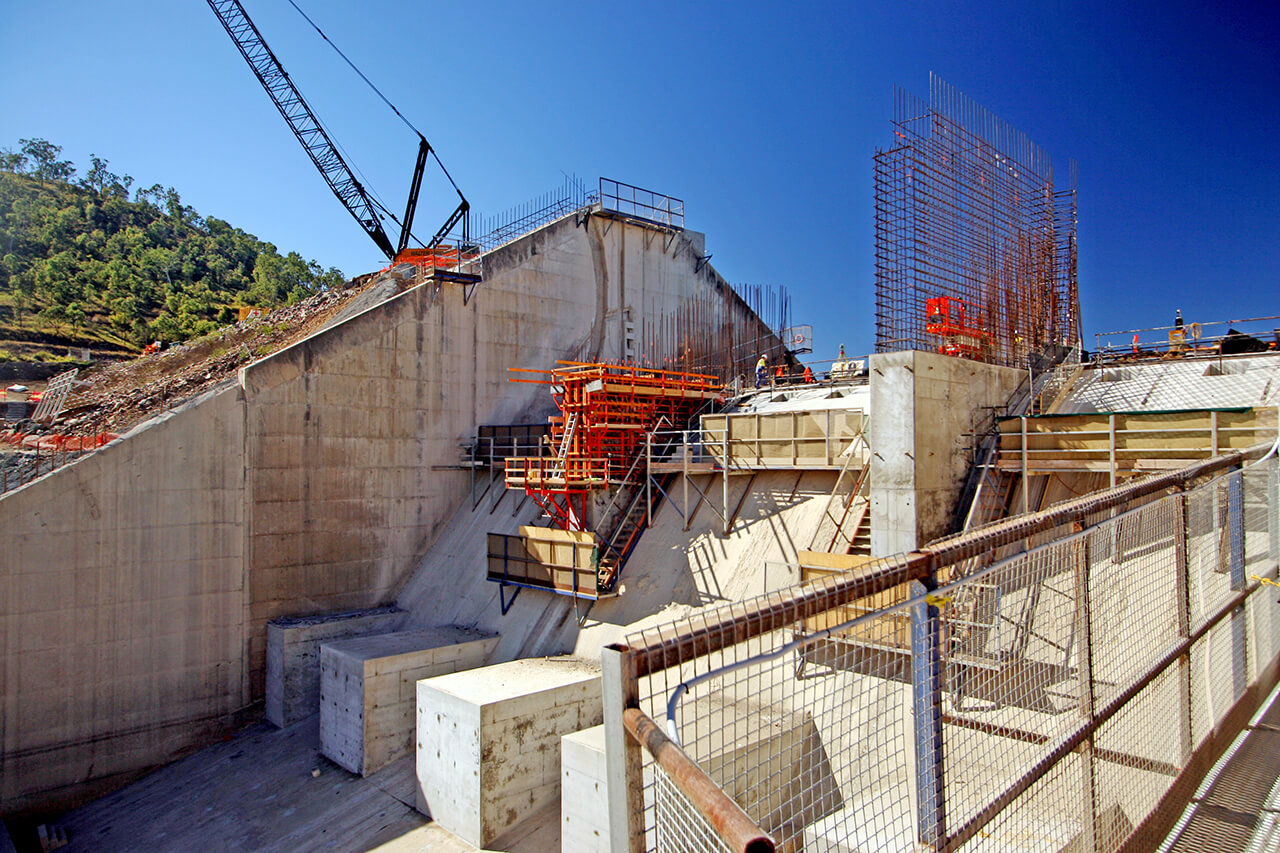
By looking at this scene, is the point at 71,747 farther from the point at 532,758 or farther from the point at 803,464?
the point at 803,464

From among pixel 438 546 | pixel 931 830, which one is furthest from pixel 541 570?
pixel 931 830

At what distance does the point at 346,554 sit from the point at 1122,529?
1915 cm

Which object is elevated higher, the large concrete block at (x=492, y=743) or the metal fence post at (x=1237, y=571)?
the metal fence post at (x=1237, y=571)

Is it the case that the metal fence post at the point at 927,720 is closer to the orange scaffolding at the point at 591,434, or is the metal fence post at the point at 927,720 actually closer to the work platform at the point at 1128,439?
the work platform at the point at 1128,439

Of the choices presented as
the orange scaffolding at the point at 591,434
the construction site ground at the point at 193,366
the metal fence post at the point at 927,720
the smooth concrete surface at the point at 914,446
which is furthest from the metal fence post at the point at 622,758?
the construction site ground at the point at 193,366

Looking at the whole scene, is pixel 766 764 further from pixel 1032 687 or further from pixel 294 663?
pixel 294 663

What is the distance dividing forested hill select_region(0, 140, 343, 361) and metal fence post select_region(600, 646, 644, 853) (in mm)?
51002

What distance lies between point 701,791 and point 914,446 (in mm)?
10754

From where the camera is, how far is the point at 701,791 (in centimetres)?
176

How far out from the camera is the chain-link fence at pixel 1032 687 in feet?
7.02

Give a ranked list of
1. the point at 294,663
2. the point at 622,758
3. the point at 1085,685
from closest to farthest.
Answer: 1. the point at 622,758
2. the point at 1085,685
3. the point at 294,663

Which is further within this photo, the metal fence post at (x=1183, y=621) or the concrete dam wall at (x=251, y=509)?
the concrete dam wall at (x=251, y=509)

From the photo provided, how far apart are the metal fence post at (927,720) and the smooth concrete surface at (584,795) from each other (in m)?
8.35

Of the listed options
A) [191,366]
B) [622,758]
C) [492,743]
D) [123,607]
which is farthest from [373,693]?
[191,366]
